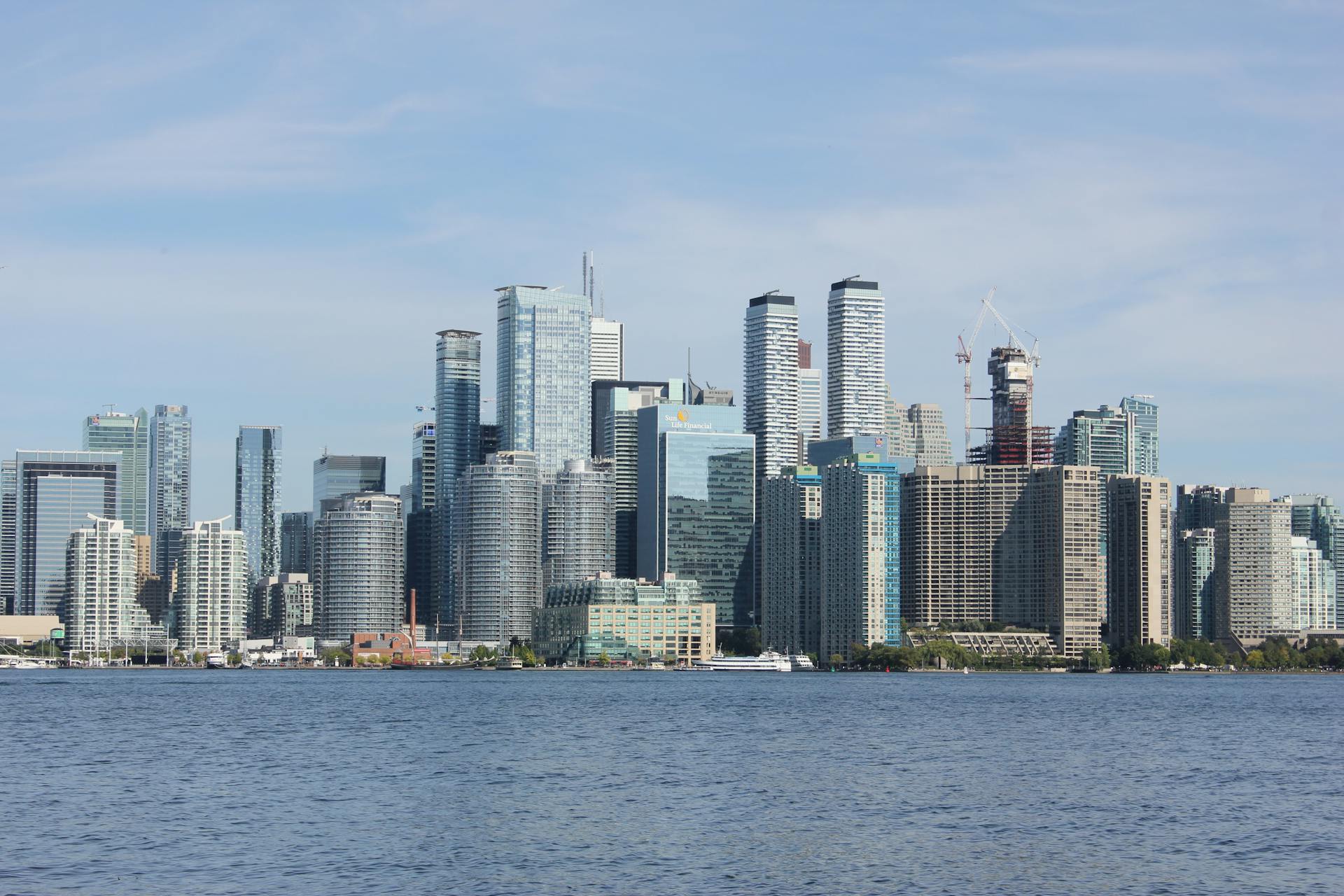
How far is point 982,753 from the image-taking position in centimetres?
9881

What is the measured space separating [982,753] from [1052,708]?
57.4 metres

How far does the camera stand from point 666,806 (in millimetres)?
71812

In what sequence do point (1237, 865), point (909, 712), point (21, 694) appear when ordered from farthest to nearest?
point (21, 694) < point (909, 712) < point (1237, 865)

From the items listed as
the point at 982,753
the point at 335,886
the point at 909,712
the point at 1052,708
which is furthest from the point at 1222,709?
the point at 335,886

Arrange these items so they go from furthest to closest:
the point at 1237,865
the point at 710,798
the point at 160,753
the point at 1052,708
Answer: the point at 1052,708 → the point at 160,753 → the point at 710,798 → the point at 1237,865

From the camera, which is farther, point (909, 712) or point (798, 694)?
point (798, 694)

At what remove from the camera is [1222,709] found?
15850cm

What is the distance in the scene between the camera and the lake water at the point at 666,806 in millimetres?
55594

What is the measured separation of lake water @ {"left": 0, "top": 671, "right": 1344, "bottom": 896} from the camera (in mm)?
55594

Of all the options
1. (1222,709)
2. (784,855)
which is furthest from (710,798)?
(1222,709)

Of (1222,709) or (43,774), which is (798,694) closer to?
(1222,709)

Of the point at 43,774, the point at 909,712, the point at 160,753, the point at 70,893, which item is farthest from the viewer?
the point at 909,712

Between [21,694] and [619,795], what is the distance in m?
125

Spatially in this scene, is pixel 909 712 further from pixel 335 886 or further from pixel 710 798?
pixel 335 886
